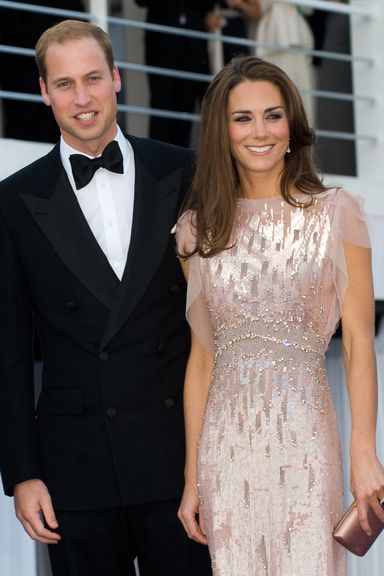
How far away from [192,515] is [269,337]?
460mm

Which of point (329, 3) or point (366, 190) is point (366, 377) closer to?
point (366, 190)

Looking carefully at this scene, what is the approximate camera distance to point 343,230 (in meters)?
3.12

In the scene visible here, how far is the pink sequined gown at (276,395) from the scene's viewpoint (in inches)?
120

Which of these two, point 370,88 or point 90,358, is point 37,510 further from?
point 370,88

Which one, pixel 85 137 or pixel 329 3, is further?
pixel 329 3

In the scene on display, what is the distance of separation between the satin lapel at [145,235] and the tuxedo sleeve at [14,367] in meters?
0.24

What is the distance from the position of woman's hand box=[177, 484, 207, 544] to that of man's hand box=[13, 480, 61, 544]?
1.07 ft

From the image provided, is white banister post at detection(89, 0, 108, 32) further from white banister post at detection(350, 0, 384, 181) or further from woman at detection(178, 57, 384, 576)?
woman at detection(178, 57, 384, 576)

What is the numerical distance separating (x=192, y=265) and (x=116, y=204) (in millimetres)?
339

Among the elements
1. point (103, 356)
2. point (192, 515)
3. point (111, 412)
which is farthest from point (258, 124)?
point (192, 515)

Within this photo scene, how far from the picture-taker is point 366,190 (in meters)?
5.66

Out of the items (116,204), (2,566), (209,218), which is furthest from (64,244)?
(2,566)

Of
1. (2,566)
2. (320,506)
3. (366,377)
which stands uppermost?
(366,377)

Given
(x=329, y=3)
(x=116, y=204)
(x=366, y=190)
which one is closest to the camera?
(x=116, y=204)
